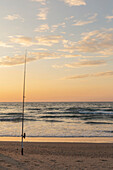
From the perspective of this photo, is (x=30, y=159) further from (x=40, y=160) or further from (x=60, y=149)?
(x=60, y=149)

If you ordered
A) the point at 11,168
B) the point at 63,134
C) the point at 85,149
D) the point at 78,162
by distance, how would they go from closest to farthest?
the point at 11,168, the point at 78,162, the point at 85,149, the point at 63,134

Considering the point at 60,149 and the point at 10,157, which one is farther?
the point at 60,149

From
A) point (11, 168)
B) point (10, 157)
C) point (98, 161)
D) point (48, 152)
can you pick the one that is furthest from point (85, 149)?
point (11, 168)

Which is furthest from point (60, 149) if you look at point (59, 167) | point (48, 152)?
point (59, 167)

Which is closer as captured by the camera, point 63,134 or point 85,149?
point 85,149

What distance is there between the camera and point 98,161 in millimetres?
8969

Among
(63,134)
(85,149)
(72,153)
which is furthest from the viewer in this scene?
(63,134)

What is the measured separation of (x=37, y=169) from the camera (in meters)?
7.54

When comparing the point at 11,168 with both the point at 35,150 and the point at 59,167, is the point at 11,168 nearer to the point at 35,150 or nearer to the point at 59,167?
the point at 59,167

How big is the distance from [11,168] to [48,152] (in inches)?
149

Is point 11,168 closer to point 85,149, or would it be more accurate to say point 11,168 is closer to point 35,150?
point 35,150

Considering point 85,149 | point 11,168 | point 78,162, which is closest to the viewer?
point 11,168

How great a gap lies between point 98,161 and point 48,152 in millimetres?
3037

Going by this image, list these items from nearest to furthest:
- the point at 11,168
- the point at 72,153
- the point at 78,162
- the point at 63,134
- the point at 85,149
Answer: the point at 11,168
the point at 78,162
the point at 72,153
the point at 85,149
the point at 63,134
